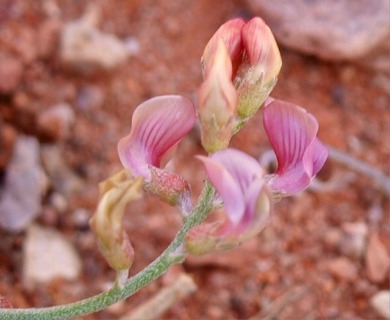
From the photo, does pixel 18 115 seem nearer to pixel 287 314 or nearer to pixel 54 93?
pixel 54 93

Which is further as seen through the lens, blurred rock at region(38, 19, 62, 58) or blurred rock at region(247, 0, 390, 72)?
blurred rock at region(247, 0, 390, 72)

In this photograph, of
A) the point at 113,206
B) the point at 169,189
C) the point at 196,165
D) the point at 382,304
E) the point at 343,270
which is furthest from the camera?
the point at 196,165

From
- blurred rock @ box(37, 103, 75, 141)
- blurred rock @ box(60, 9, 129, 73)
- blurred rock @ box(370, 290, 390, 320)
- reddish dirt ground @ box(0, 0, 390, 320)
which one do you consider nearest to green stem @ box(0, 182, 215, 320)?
reddish dirt ground @ box(0, 0, 390, 320)

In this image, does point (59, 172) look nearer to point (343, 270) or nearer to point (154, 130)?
point (343, 270)

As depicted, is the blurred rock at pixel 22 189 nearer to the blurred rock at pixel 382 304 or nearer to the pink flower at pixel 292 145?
the blurred rock at pixel 382 304

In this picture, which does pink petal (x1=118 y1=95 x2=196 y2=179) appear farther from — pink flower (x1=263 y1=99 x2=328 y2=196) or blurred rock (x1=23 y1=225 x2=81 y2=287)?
blurred rock (x1=23 y1=225 x2=81 y2=287)

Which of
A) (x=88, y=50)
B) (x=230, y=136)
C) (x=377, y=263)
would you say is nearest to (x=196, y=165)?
(x=88, y=50)

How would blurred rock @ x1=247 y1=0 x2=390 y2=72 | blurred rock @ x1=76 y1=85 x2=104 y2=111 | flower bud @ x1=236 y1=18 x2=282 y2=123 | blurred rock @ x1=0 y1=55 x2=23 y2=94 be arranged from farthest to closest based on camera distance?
blurred rock @ x1=247 y1=0 x2=390 y2=72
blurred rock @ x1=76 y1=85 x2=104 y2=111
blurred rock @ x1=0 y1=55 x2=23 y2=94
flower bud @ x1=236 y1=18 x2=282 y2=123
